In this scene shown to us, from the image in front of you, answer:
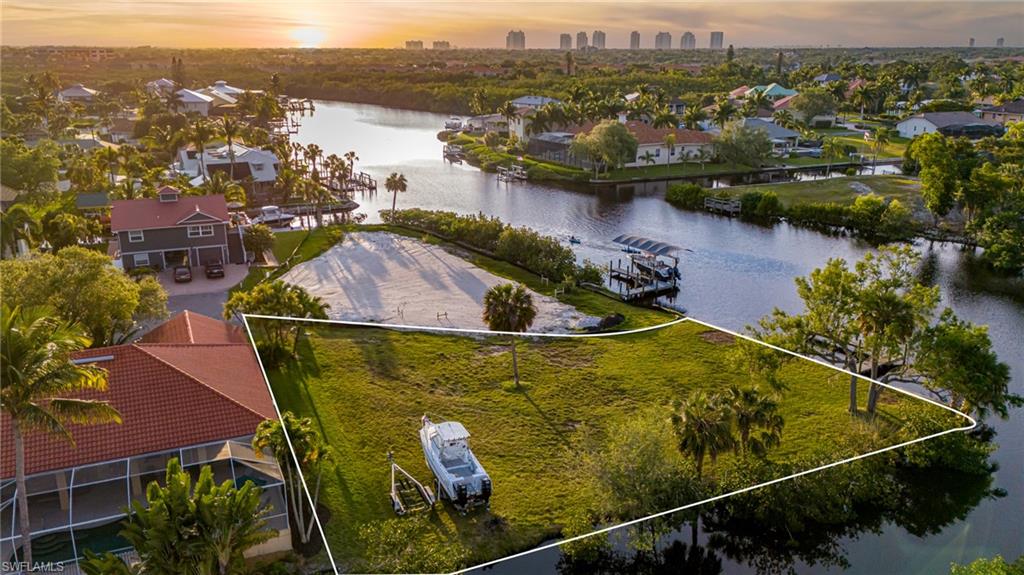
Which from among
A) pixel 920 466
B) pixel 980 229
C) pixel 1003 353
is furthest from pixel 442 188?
pixel 920 466

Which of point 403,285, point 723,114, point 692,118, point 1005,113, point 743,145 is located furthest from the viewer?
point 1005,113

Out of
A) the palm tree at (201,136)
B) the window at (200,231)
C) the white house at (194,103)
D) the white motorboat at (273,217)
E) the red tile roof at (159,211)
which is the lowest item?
the white motorboat at (273,217)

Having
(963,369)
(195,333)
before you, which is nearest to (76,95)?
(195,333)

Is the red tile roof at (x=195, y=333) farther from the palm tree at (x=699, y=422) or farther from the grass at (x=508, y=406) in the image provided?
the palm tree at (x=699, y=422)

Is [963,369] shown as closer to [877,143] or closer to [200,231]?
[200,231]

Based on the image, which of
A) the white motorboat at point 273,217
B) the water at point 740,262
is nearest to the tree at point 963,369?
the water at point 740,262

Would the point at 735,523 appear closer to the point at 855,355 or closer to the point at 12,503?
the point at 855,355

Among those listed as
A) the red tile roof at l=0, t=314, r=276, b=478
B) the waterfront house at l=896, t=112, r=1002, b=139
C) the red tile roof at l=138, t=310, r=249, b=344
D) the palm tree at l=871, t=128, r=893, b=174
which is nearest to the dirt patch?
the red tile roof at l=0, t=314, r=276, b=478
